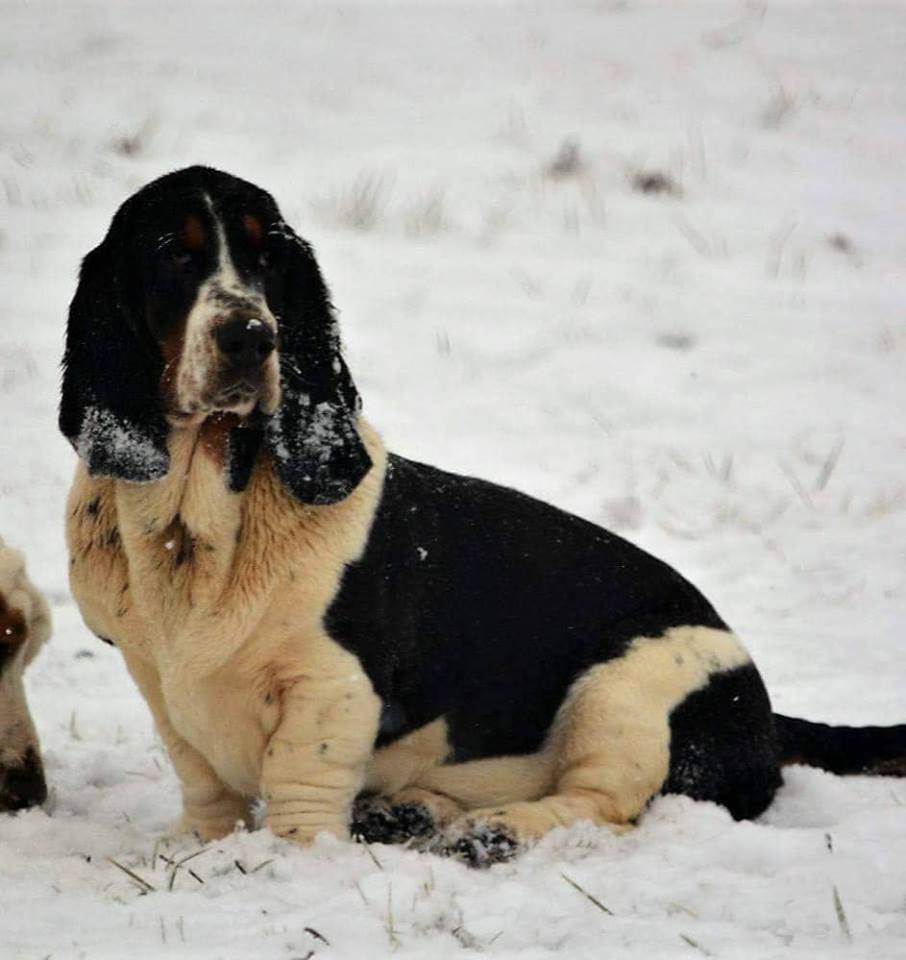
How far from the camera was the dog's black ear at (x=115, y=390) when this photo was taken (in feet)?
14.1

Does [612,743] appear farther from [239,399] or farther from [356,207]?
[356,207]

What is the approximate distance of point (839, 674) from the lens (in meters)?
6.52

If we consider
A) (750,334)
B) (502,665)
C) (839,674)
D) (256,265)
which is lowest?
(839,674)

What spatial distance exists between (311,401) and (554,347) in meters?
5.11

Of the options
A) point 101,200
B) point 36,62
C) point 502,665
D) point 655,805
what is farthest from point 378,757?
point 36,62

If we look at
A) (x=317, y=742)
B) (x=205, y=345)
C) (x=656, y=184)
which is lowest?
(x=317, y=742)

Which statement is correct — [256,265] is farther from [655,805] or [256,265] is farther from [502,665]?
[655,805]

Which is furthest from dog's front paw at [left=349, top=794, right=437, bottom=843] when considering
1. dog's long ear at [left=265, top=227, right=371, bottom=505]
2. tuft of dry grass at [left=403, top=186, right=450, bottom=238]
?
tuft of dry grass at [left=403, top=186, right=450, bottom=238]

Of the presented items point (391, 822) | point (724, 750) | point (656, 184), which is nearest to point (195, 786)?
point (391, 822)

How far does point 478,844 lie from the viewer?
14.1 ft

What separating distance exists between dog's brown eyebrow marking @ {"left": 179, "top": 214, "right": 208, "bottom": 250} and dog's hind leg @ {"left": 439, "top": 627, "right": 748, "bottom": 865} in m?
1.76

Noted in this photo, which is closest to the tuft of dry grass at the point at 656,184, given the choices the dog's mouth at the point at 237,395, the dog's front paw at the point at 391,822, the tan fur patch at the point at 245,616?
the tan fur patch at the point at 245,616

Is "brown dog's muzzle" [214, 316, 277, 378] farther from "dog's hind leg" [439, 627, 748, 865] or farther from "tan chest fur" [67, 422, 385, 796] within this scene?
"dog's hind leg" [439, 627, 748, 865]

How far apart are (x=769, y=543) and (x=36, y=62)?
7311 mm
